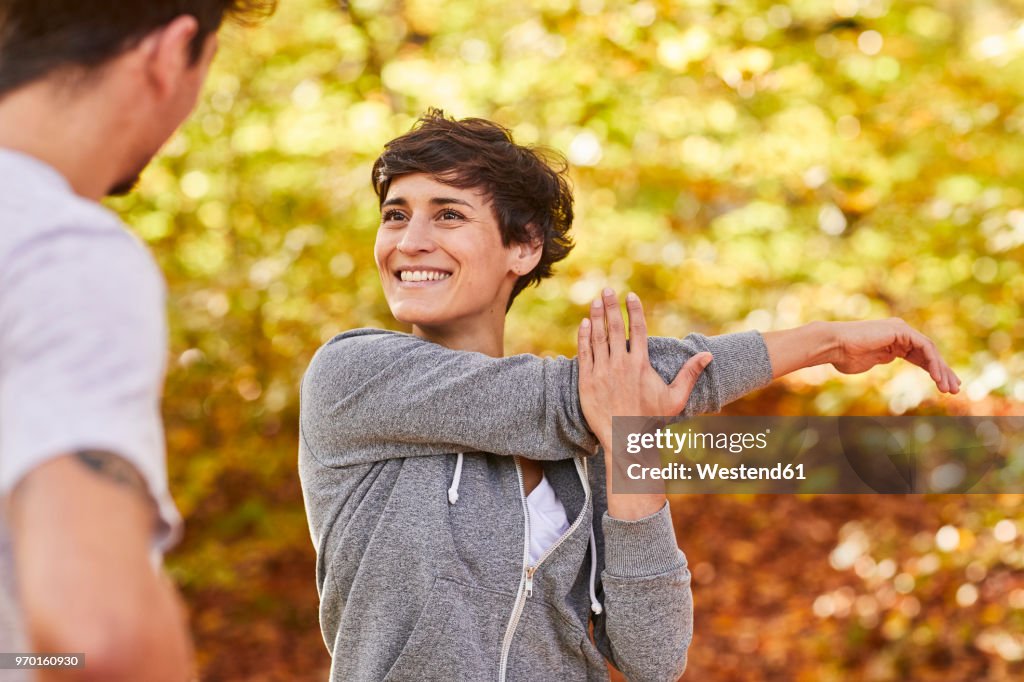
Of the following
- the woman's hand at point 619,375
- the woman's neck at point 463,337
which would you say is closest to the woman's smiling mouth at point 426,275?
the woman's neck at point 463,337

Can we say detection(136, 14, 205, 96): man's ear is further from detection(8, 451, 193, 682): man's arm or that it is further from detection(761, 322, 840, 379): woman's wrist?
detection(761, 322, 840, 379): woman's wrist

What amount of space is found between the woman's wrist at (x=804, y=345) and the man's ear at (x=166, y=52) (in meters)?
1.23

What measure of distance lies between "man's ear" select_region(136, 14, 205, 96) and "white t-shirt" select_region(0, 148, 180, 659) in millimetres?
183

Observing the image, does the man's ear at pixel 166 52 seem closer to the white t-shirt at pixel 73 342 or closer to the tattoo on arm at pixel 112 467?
the white t-shirt at pixel 73 342

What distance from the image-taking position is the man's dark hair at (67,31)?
974mm

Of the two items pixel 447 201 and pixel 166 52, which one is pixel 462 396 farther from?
pixel 166 52

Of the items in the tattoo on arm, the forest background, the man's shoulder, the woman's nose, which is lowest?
the forest background

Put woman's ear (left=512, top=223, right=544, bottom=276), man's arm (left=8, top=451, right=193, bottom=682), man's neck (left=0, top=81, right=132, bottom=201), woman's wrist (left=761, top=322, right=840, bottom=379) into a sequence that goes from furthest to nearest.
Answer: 1. woman's ear (left=512, top=223, right=544, bottom=276)
2. woman's wrist (left=761, top=322, right=840, bottom=379)
3. man's neck (left=0, top=81, right=132, bottom=201)
4. man's arm (left=8, top=451, right=193, bottom=682)

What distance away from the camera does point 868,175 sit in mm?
4781

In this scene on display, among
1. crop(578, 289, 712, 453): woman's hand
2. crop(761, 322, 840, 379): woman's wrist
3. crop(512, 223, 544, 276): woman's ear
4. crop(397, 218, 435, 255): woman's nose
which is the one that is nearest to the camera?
crop(578, 289, 712, 453): woman's hand

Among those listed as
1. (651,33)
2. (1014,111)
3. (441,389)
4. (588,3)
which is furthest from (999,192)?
(441,389)

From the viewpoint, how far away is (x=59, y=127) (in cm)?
97

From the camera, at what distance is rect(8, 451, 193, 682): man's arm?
0.76 m

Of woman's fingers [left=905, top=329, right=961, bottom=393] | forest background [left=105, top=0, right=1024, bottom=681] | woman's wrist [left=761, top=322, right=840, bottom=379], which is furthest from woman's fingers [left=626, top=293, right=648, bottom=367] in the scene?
forest background [left=105, top=0, right=1024, bottom=681]
